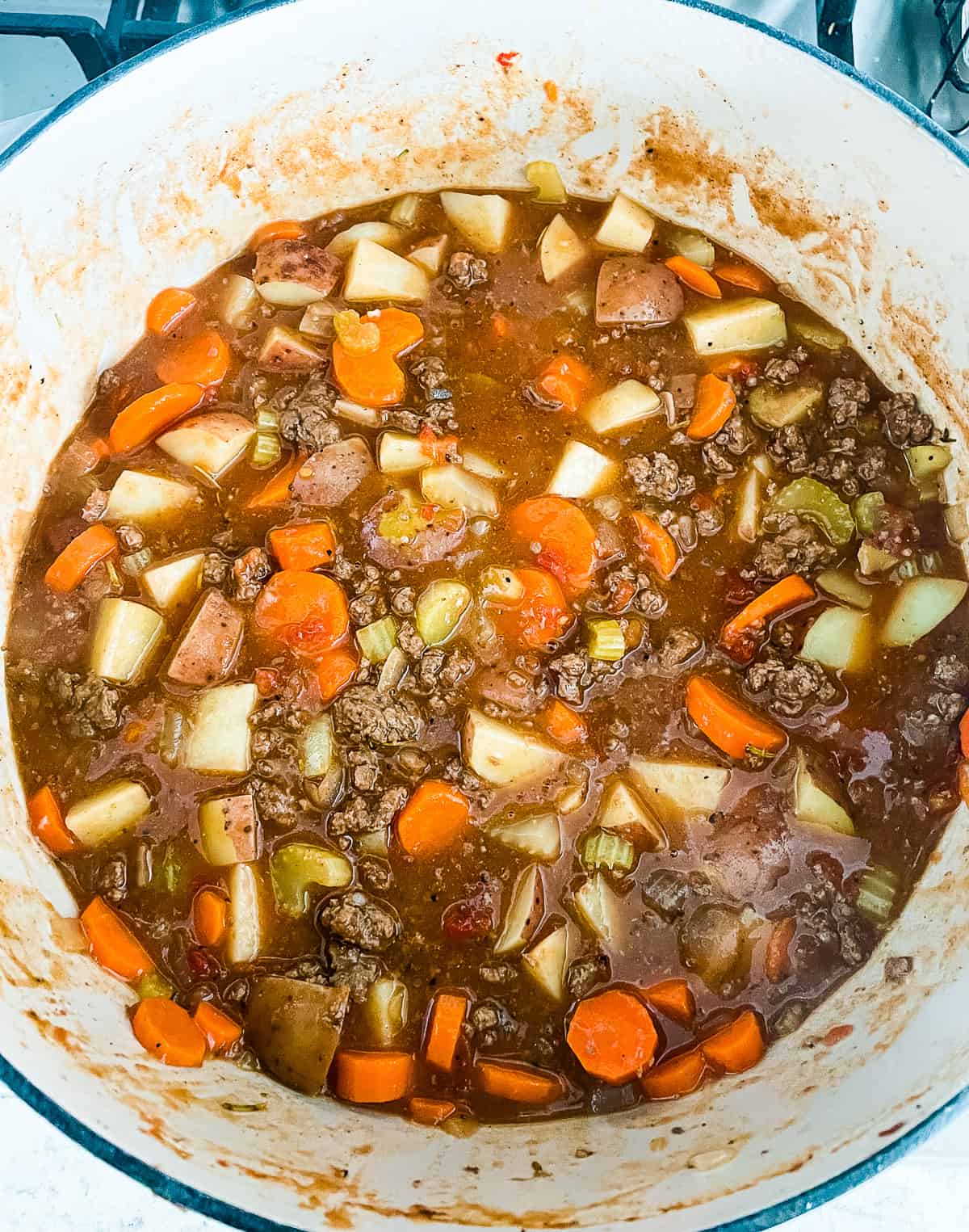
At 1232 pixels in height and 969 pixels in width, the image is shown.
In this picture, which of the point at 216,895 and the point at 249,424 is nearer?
the point at 216,895

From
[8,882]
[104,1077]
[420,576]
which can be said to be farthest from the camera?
[420,576]

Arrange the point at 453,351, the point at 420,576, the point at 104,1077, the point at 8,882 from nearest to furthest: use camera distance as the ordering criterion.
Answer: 1. the point at 104,1077
2. the point at 8,882
3. the point at 420,576
4. the point at 453,351

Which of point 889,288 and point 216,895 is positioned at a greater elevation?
point 889,288

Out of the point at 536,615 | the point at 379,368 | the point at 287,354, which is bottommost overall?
the point at 536,615

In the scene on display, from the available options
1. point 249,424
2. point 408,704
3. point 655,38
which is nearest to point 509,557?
point 408,704

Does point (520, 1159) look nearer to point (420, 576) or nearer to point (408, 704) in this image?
point (408, 704)

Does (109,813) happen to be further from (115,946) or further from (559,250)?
(559,250)

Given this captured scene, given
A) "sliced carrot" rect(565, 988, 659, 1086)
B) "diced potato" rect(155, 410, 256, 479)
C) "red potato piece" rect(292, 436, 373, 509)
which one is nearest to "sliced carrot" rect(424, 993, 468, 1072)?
"sliced carrot" rect(565, 988, 659, 1086)

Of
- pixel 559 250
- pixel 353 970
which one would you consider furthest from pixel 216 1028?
pixel 559 250
